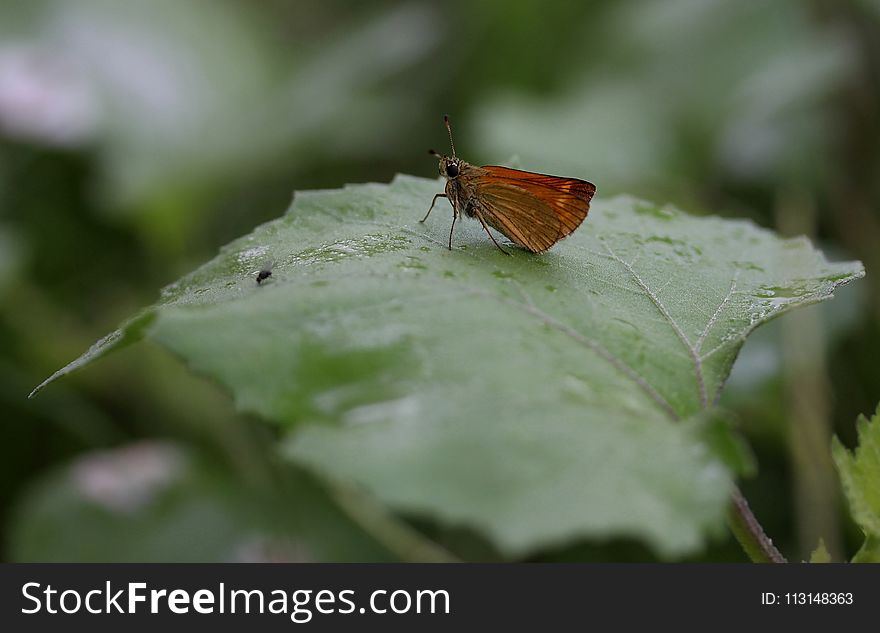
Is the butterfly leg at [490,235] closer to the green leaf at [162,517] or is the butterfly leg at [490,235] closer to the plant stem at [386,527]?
the plant stem at [386,527]

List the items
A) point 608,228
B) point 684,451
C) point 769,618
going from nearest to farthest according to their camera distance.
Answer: point 684,451 < point 769,618 < point 608,228

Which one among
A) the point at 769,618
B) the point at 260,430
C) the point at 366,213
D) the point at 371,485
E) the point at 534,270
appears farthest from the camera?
the point at 260,430

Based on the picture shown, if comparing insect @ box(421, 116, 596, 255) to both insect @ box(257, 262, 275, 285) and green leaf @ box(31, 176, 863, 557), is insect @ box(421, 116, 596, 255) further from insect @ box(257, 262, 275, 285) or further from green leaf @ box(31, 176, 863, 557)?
insect @ box(257, 262, 275, 285)

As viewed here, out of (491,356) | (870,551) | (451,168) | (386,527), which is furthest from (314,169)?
(870,551)

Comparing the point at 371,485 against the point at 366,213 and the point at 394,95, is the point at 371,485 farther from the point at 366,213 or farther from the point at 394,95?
the point at 394,95

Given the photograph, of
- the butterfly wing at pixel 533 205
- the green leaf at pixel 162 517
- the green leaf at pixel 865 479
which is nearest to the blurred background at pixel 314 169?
the green leaf at pixel 162 517

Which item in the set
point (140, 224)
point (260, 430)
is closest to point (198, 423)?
point (260, 430)
